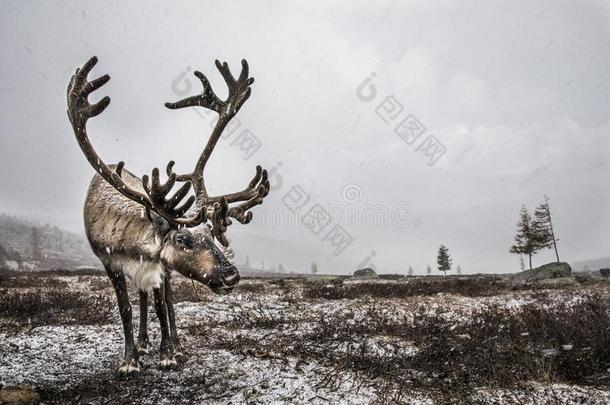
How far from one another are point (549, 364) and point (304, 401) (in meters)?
2.79

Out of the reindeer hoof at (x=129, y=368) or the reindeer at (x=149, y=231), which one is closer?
the reindeer at (x=149, y=231)

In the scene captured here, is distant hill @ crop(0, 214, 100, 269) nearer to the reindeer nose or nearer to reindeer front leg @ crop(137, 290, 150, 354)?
reindeer front leg @ crop(137, 290, 150, 354)

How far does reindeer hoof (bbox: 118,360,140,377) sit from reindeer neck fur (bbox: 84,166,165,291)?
920mm

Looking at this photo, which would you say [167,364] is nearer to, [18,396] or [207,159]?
[18,396]

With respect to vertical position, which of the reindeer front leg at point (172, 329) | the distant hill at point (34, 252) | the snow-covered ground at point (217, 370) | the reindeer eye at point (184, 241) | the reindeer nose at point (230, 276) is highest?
the distant hill at point (34, 252)

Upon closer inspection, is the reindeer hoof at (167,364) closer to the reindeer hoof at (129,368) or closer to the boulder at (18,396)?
the reindeer hoof at (129,368)

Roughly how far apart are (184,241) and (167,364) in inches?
69.9

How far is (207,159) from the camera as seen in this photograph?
5.80 m

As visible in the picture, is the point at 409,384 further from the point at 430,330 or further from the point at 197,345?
the point at 197,345

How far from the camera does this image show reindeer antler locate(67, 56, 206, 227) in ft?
14.3

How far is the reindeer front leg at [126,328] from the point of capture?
467 centimetres

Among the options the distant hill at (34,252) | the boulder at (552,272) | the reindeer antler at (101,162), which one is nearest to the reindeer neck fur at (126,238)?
the reindeer antler at (101,162)

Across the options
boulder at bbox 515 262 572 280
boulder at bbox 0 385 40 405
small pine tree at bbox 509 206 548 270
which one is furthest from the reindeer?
small pine tree at bbox 509 206 548 270

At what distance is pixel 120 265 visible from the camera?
15.6 feet
